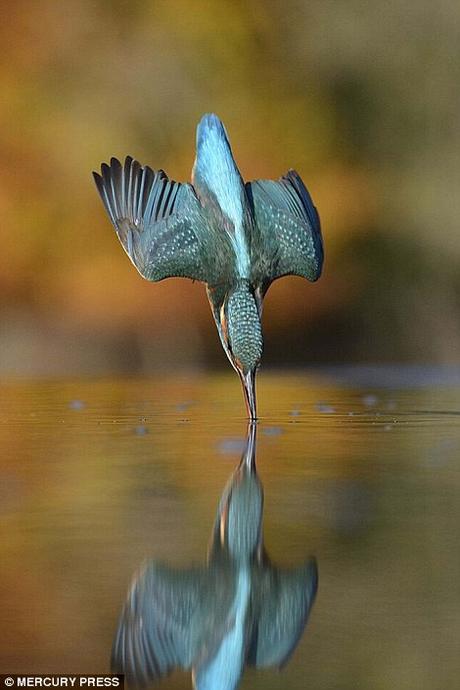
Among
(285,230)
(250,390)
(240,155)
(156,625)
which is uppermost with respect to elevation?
(240,155)

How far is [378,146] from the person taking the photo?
25.2 feet

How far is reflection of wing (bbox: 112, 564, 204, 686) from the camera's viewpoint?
4.93 feet

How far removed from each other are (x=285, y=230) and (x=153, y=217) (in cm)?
46

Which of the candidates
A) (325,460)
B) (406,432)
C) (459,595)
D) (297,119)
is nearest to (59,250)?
(297,119)

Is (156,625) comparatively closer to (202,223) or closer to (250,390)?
(250,390)

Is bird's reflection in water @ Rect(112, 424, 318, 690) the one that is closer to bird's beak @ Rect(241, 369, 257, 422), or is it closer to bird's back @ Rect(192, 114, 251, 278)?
bird's beak @ Rect(241, 369, 257, 422)

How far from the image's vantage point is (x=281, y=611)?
1.67 metres

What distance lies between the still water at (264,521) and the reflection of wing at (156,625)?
2 centimetres

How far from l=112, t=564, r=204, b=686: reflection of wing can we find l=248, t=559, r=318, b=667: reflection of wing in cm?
8

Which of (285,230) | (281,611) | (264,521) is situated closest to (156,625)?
(281,611)

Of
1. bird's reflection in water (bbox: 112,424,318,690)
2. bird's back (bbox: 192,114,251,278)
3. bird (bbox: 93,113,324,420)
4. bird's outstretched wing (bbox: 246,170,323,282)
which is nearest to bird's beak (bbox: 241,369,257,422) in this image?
bird (bbox: 93,113,324,420)

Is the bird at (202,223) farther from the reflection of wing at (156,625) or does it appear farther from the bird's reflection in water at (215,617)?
the reflection of wing at (156,625)

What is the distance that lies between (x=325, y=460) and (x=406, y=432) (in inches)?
24.3

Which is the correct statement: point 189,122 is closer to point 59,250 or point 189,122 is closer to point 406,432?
point 59,250
